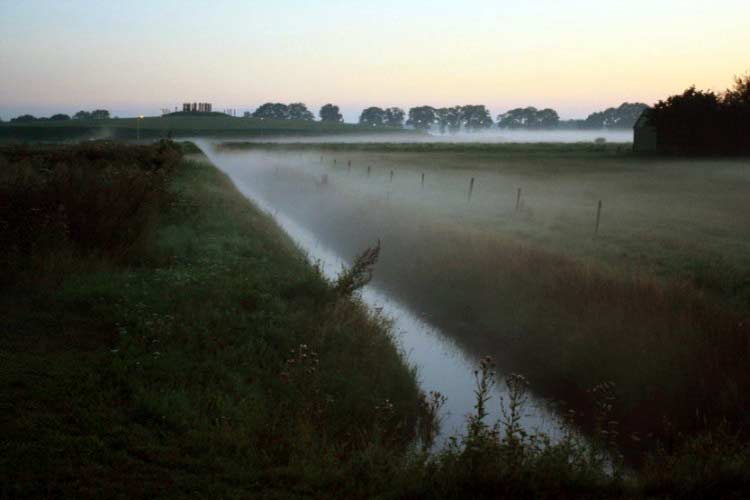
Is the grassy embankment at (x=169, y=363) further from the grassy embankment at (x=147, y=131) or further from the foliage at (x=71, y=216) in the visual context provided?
the grassy embankment at (x=147, y=131)

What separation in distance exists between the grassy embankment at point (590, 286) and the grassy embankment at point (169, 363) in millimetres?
3400

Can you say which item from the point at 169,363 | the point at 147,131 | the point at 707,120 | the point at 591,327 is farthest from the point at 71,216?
the point at 147,131

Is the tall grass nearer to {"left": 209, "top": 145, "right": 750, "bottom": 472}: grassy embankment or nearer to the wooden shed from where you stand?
{"left": 209, "top": 145, "right": 750, "bottom": 472}: grassy embankment

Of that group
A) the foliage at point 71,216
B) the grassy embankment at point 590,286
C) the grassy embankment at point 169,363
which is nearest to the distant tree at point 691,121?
the grassy embankment at point 590,286

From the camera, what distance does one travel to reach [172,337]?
9484 millimetres

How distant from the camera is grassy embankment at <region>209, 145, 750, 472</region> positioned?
34.4 feet

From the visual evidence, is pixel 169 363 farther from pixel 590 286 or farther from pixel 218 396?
pixel 590 286

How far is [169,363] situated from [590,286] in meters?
9.39

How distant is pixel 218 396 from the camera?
25.4 feet

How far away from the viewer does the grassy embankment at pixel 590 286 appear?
412 inches

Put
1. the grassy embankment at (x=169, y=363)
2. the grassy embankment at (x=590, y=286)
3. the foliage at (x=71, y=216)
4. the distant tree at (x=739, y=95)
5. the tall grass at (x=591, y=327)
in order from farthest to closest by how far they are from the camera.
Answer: the distant tree at (x=739, y=95)
the foliage at (x=71, y=216)
the grassy embankment at (x=590, y=286)
the tall grass at (x=591, y=327)
the grassy embankment at (x=169, y=363)

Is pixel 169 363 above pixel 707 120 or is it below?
below

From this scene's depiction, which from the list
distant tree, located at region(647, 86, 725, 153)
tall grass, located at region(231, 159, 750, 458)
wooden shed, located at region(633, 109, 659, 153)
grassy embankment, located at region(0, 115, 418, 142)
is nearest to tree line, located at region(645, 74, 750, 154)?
distant tree, located at region(647, 86, 725, 153)

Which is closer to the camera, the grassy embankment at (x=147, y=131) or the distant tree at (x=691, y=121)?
the distant tree at (x=691, y=121)
